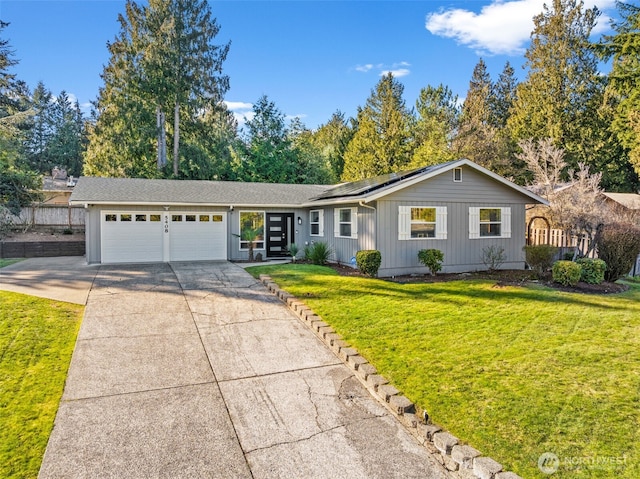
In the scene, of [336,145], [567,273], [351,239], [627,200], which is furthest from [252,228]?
[336,145]

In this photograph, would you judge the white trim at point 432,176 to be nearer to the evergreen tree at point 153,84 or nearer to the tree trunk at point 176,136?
the tree trunk at point 176,136

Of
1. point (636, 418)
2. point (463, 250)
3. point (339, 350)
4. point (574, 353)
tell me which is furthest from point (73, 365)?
point (463, 250)

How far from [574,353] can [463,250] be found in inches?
292

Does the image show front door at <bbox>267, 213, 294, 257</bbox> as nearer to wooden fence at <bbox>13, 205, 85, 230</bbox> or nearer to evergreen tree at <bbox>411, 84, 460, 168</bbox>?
wooden fence at <bbox>13, 205, 85, 230</bbox>

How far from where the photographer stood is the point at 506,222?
12977 mm

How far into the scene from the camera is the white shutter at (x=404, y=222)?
11.7 meters

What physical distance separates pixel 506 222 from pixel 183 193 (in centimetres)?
1134

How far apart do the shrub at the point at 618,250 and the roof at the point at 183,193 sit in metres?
9.71

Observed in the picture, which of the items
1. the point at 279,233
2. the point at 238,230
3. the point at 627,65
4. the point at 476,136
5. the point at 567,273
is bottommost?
the point at 567,273

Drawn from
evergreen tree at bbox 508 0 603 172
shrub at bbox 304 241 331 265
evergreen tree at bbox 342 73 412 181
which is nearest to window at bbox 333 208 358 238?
shrub at bbox 304 241 331 265

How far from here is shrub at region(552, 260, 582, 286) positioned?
384 inches

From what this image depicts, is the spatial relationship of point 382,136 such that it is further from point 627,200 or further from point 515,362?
point 515,362

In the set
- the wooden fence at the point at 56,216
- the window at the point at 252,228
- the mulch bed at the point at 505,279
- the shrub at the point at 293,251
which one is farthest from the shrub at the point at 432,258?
the wooden fence at the point at 56,216

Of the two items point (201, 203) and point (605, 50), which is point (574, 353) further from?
point (605, 50)
